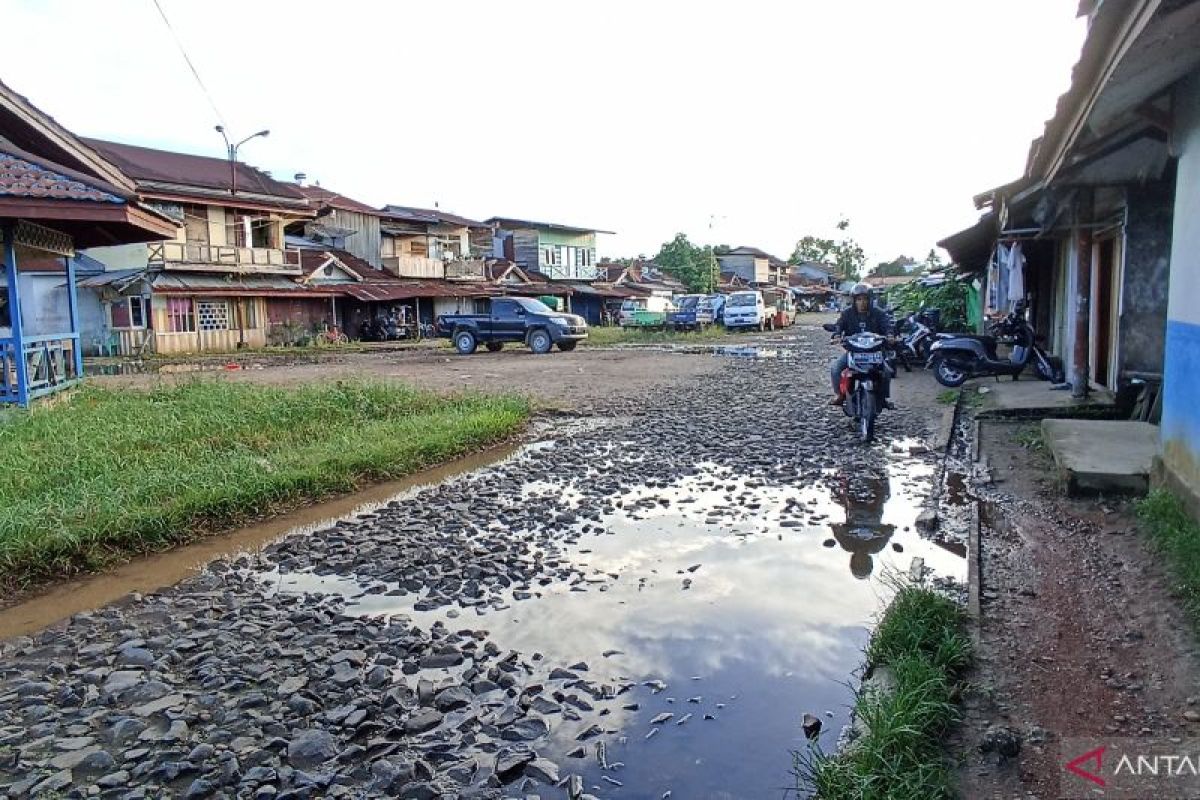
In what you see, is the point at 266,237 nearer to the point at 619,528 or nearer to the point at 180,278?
the point at 180,278

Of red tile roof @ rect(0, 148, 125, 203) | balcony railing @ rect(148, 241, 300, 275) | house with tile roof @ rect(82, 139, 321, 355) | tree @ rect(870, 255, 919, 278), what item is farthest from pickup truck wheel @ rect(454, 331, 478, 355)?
tree @ rect(870, 255, 919, 278)

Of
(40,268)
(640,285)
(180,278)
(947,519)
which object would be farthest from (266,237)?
(947,519)

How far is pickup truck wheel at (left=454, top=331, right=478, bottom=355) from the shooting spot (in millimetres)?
27328

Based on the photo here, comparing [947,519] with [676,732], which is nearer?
[676,732]

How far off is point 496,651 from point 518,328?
76.9 feet

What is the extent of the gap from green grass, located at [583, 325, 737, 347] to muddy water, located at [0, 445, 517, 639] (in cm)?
2428

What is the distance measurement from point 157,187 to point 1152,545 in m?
32.5

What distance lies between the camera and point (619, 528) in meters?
6.07

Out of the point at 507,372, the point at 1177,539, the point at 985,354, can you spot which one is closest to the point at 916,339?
the point at 985,354

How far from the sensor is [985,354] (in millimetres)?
13648

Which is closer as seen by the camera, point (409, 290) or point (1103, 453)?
point (1103, 453)

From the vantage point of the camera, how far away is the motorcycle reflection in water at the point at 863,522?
5.36 m

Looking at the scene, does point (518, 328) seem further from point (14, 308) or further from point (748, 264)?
point (748, 264)

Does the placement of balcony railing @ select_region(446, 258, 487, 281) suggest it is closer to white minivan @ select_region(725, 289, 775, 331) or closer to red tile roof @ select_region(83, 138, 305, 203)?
red tile roof @ select_region(83, 138, 305, 203)
